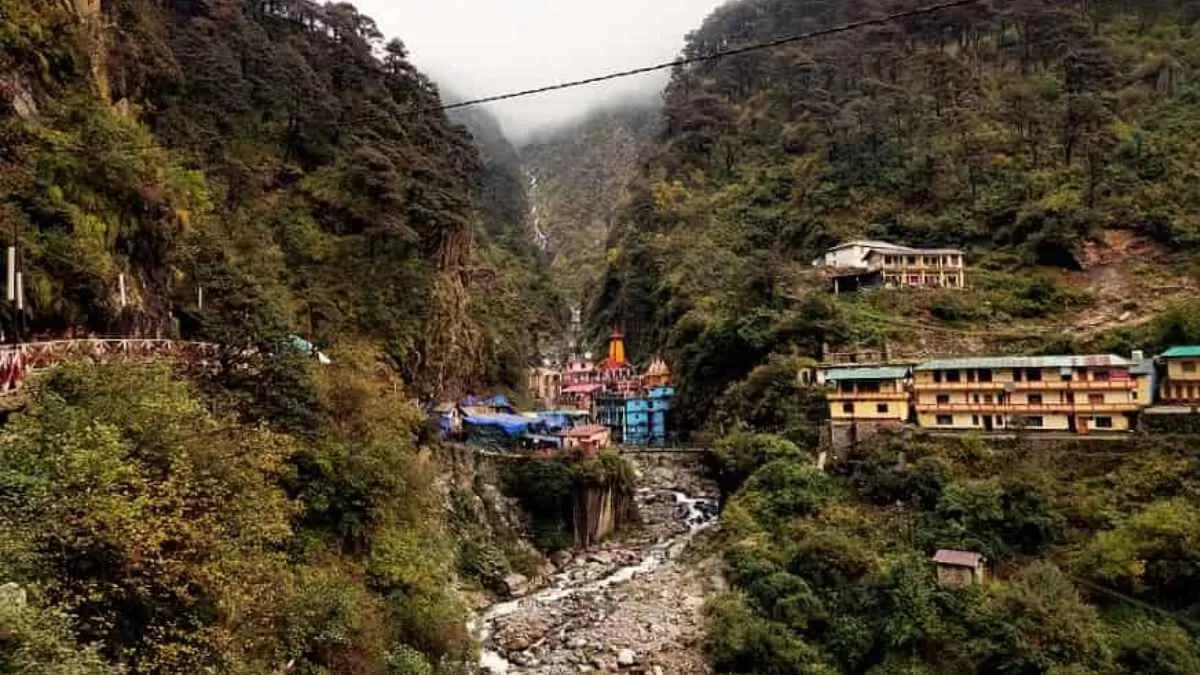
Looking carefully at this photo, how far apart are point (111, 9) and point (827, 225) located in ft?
124

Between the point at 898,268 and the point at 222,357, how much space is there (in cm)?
3390

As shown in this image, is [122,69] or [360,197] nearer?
[122,69]

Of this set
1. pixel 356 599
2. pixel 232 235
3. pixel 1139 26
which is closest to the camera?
pixel 356 599

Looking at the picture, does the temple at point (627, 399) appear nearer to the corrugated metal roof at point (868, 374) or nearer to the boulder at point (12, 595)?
the corrugated metal roof at point (868, 374)

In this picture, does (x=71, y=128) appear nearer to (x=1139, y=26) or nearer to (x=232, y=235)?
→ (x=232, y=235)

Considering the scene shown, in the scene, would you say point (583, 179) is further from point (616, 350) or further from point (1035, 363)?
point (1035, 363)

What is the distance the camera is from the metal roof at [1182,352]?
21344 millimetres

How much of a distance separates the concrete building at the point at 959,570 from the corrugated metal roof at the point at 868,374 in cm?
828

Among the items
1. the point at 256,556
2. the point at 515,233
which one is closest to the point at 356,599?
the point at 256,556

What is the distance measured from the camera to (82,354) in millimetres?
11125

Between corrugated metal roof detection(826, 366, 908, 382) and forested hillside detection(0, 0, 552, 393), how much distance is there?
1708 cm

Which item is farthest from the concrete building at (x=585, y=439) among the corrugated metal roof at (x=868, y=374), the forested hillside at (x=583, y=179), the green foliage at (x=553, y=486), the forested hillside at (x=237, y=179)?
the forested hillside at (x=583, y=179)

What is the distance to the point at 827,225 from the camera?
4384 centimetres

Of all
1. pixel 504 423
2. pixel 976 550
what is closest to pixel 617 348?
pixel 504 423
